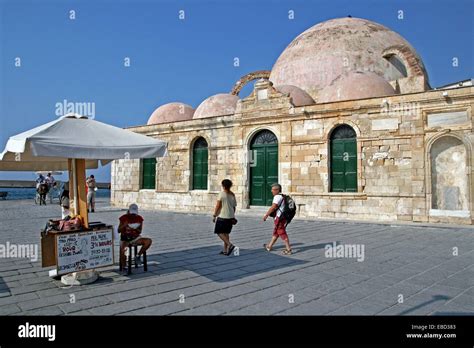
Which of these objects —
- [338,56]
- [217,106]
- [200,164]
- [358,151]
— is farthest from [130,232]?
[338,56]

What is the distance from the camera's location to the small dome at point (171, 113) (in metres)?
20.8

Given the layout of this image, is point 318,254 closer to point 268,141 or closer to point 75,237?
point 75,237

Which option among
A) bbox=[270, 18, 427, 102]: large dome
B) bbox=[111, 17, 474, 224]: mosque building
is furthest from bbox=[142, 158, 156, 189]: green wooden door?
bbox=[270, 18, 427, 102]: large dome

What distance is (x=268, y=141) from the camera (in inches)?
612

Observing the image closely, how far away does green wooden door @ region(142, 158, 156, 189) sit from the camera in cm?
1947

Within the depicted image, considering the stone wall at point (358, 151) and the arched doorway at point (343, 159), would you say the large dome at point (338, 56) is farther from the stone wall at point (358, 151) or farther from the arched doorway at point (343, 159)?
the arched doorway at point (343, 159)

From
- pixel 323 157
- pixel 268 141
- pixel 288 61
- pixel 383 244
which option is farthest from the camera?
pixel 288 61

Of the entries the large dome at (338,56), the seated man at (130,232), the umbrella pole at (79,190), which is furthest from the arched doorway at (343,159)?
the umbrella pole at (79,190)

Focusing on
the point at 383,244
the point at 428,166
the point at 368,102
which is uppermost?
the point at 368,102

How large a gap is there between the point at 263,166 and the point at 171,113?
8.42m

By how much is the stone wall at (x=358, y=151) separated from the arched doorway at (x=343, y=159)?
0.29 m

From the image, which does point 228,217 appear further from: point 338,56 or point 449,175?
point 338,56
